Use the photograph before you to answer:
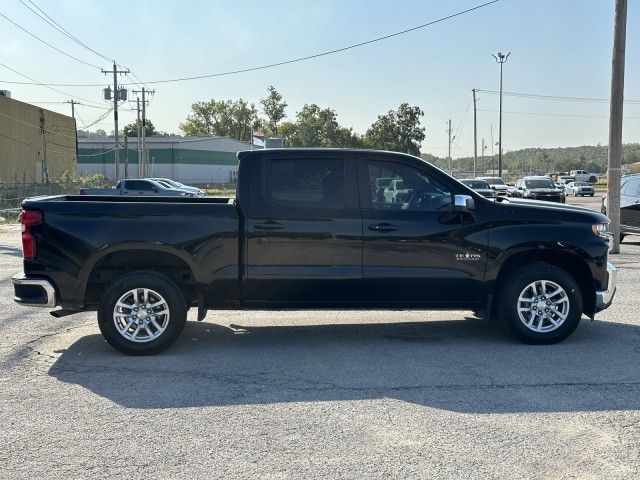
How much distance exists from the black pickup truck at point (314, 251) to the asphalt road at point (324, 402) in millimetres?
471

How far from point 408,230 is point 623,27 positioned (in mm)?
11155

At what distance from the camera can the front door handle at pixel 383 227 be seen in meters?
6.93

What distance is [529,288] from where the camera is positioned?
710cm

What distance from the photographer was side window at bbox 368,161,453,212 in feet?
23.1

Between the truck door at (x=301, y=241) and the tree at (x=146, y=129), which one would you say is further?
the tree at (x=146, y=129)

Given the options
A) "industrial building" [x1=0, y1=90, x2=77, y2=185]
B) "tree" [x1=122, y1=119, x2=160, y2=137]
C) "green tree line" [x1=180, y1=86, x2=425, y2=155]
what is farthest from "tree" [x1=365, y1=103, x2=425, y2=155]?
"tree" [x1=122, y1=119, x2=160, y2=137]

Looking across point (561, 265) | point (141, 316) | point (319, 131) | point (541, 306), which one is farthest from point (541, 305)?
point (319, 131)

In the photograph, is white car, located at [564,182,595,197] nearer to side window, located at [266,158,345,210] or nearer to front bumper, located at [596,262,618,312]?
front bumper, located at [596,262,618,312]

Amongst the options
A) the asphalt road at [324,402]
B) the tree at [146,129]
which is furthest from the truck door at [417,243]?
the tree at [146,129]

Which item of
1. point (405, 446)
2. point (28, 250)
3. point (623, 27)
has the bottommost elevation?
point (405, 446)

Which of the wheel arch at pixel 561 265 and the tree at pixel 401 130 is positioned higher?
the tree at pixel 401 130

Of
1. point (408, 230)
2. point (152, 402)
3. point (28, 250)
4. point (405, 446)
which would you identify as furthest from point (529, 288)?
point (28, 250)

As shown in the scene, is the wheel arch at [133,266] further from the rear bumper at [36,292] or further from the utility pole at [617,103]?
the utility pole at [617,103]

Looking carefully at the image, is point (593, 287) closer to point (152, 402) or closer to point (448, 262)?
point (448, 262)
